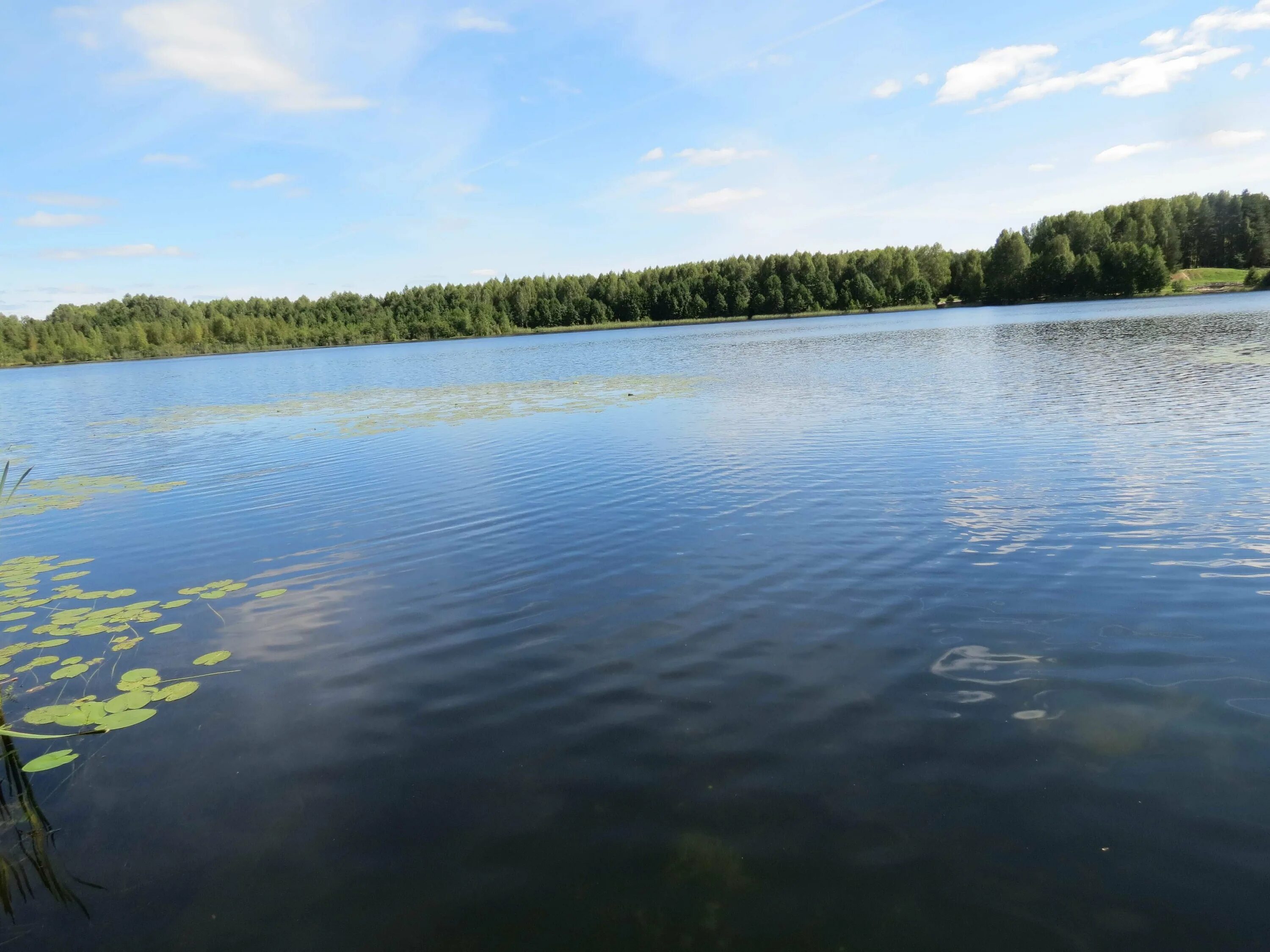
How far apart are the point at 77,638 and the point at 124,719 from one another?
2.74m

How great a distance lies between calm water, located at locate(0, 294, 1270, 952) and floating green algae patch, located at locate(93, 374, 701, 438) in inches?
410

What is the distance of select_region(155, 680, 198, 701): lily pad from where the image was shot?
683 cm

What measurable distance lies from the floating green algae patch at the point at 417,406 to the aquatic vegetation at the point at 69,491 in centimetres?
620

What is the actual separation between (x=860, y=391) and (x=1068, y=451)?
11850 millimetres

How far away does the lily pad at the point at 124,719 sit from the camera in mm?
6391

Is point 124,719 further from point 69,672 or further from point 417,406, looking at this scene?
point 417,406

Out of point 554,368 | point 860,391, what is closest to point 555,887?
point 860,391

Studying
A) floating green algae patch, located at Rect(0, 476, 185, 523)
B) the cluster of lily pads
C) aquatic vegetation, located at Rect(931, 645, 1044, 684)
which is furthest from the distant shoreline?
the cluster of lily pads

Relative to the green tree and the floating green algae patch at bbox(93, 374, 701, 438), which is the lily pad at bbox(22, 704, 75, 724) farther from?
the green tree

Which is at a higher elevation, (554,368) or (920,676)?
(554,368)

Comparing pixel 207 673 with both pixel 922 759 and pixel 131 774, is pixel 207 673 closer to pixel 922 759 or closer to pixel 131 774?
pixel 131 774

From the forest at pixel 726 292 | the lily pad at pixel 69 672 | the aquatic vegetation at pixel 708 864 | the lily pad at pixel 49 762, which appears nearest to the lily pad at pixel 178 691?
the lily pad at pixel 49 762

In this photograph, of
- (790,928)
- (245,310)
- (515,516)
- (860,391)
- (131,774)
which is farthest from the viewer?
(245,310)

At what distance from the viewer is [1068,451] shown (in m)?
14.5
